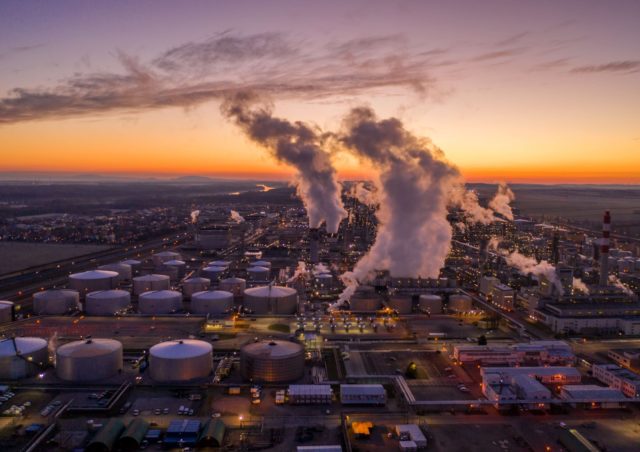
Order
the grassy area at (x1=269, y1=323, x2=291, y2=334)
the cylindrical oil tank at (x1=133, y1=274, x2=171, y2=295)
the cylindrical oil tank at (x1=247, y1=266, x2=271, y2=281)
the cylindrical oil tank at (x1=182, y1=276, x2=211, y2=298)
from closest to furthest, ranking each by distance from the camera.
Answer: the grassy area at (x1=269, y1=323, x2=291, y2=334)
the cylindrical oil tank at (x1=133, y1=274, x2=171, y2=295)
the cylindrical oil tank at (x1=182, y1=276, x2=211, y2=298)
the cylindrical oil tank at (x1=247, y1=266, x2=271, y2=281)

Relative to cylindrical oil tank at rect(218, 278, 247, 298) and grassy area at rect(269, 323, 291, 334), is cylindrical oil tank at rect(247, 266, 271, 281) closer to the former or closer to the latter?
cylindrical oil tank at rect(218, 278, 247, 298)

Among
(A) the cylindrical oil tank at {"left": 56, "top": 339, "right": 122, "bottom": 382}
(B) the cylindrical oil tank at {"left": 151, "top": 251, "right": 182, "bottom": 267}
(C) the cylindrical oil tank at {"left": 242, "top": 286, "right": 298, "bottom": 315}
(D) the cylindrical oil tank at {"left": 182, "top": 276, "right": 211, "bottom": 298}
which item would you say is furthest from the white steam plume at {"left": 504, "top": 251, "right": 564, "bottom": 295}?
(B) the cylindrical oil tank at {"left": 151, "top": 251, "right": 182, "bottom": 267}

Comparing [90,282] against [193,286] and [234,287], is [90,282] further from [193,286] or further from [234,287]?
[234,287]

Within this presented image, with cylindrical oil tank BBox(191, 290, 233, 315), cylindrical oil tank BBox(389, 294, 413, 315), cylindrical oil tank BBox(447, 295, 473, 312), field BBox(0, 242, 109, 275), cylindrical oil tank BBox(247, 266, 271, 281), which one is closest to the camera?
cylindrical oil tank BBox(191, 290, 233, 315)

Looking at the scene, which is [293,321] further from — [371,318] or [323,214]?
[323,214]

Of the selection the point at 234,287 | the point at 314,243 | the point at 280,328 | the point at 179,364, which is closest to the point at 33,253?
the point at 314,243

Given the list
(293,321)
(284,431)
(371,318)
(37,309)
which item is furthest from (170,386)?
(37,309)

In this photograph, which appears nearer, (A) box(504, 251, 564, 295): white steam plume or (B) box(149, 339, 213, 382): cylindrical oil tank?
(B) box(149, 339, 213, 382): cylindrical oil tank

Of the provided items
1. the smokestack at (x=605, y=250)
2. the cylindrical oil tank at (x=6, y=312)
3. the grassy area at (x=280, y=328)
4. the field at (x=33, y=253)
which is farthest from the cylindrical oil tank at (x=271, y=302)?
the field at (x=33, y=253)
